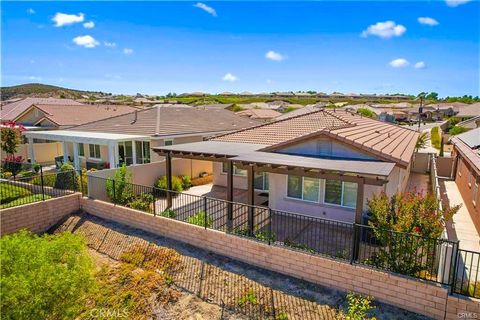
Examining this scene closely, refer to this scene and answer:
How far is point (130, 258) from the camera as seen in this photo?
11047 mm

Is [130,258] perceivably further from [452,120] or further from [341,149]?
[452,120]

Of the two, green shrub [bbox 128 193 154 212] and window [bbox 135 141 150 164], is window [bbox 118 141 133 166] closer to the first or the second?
window [bbox 135 141 150 164]

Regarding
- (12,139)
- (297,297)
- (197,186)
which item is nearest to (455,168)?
(197,186)

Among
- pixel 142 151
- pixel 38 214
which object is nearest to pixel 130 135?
pixel 142 151

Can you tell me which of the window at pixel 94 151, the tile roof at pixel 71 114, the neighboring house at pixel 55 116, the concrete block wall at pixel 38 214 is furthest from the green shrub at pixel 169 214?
the tile roof at pixel 71 114

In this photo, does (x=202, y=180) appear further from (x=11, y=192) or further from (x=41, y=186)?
(x=11, y=192)

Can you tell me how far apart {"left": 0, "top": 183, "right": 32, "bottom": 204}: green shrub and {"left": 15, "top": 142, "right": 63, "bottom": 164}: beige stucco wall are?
38.6ft

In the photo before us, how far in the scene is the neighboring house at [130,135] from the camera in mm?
20656

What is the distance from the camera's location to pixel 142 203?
46.0 feet

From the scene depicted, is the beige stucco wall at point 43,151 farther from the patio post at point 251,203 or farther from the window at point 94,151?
the patio post at point 251,203

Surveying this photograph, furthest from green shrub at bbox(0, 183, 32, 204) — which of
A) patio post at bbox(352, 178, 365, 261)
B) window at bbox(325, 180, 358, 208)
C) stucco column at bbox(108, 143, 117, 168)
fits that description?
patio post at bbox(352, 178, 365, 261)

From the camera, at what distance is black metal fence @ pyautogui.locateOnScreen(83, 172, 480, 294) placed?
26.4 ft

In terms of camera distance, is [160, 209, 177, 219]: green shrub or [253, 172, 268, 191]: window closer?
[160, 209, 177, 219]: green shrub

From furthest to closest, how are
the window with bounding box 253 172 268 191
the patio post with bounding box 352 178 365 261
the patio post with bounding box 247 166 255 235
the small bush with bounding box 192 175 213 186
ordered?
the small bush with bounding box 192 175 213 186 → the window with bounding box 253 172 268 191 → the patio post with bounding box 247 166 255 235 → the patio post with bounding box 352 178 365 261
